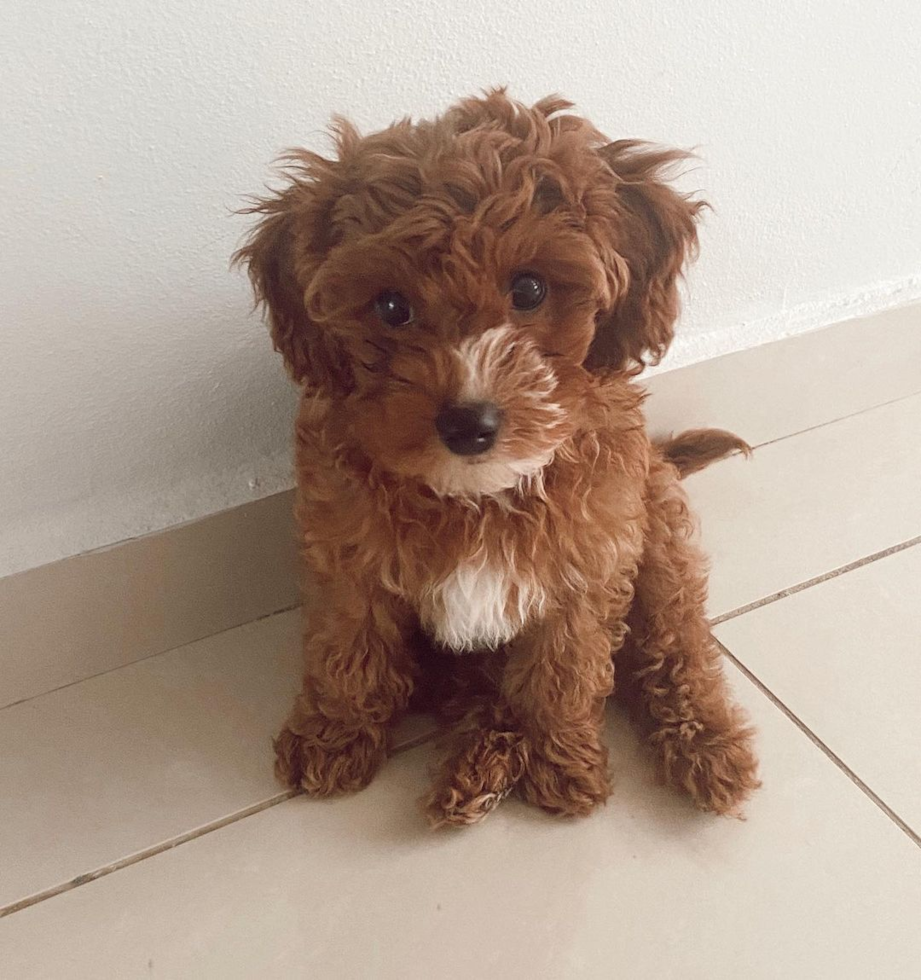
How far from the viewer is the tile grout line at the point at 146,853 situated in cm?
140

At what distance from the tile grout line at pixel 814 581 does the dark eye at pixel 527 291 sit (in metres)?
0.87

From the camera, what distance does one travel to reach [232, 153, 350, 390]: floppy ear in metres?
1.14

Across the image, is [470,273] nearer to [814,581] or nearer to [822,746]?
[822,746]

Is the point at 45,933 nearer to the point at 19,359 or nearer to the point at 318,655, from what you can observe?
the point at 318,655

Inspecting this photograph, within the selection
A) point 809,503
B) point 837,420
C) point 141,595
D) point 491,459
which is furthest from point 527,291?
point 837,420

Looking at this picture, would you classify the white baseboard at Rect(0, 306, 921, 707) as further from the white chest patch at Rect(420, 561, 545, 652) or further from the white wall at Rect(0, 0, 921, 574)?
the white chest patch at Rect(420, 561, 545, 652)

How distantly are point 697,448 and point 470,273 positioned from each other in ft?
3.13

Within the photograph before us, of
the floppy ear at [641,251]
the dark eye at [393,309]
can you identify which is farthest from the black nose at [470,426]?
the floppy ear at [641,251]

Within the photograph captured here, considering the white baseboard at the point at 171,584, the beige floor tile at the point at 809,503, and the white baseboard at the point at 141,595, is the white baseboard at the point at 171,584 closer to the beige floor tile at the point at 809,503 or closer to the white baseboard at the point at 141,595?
the white baseboard at the point at 141,595

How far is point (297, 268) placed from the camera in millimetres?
1157

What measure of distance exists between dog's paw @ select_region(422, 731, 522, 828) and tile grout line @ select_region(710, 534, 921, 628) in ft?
1.63

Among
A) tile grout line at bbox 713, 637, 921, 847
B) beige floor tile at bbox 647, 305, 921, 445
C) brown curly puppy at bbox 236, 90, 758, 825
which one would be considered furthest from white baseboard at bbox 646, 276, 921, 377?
tile grout line at bbox 713, 637, 921, 847

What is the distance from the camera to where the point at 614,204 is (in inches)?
45.3

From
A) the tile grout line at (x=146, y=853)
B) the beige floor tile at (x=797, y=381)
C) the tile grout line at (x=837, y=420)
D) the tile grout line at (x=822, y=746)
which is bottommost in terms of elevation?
the tile grout line at (x=146, y=853)
